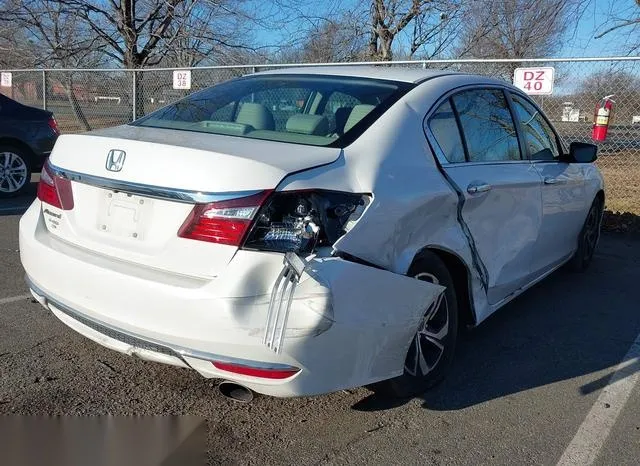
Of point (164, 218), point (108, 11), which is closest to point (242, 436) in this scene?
point (164, 218)

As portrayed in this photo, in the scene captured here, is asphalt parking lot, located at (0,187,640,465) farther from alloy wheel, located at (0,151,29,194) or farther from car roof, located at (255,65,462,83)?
alloy wheel, located at (0,151,29,194)

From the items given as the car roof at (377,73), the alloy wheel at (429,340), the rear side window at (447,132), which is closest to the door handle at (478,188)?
the rear side window at (447,132)

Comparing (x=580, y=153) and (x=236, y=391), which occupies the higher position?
(x=580, y=153)

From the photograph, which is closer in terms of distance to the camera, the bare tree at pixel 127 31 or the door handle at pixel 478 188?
the door handle at pixel 478 188

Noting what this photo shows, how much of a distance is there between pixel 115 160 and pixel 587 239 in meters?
4.57

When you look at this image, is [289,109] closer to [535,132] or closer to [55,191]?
[55,191]

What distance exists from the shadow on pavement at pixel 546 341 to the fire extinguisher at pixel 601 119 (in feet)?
18.6

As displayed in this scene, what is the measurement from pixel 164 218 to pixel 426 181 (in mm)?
1271

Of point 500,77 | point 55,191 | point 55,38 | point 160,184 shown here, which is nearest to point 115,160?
point 160,184

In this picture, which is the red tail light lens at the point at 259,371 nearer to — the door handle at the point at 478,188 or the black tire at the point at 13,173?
the door handle at the point at 478,188

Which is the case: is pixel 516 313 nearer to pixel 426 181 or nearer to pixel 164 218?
pixel 426 181

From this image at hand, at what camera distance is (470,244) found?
3.47m

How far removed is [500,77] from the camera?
35.6 ft

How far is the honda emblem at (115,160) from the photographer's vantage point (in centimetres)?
277
